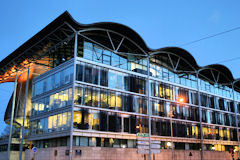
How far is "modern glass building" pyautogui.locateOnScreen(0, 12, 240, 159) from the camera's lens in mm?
39781

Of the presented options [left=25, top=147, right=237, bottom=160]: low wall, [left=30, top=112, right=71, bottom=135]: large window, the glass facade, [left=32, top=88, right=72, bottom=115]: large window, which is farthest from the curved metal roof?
[left=25, top=147, right=237, bottom=160]: low wall

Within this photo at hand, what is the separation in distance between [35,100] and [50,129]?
26.2 ft

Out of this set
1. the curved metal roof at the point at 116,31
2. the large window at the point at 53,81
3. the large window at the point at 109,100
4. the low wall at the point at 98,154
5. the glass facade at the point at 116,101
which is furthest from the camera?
the large window at the point at 53,81

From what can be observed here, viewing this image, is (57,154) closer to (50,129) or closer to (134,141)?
(50,129)

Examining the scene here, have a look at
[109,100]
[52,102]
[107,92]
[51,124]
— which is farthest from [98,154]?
[52,102]

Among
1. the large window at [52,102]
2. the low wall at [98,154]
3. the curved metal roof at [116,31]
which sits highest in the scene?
the curved metal roof at [116,31]

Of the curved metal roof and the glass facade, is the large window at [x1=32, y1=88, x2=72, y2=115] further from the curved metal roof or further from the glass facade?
the curved metal roof

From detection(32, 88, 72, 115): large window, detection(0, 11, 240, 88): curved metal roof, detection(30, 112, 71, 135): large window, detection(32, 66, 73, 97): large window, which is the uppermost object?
detection(0, 11, 240, 88): curved metal roof

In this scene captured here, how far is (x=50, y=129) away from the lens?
136 feet

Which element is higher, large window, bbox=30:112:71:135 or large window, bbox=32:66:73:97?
large window, bbox=32:66:73:97

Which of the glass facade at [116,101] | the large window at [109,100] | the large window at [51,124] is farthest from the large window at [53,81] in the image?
the large window at [51,124]

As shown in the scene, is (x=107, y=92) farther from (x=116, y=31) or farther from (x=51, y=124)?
(x=116, y=31)

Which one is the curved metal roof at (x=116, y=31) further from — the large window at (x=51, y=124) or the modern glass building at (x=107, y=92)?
the large window at (x=51, y=124)

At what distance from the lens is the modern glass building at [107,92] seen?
131 ft
